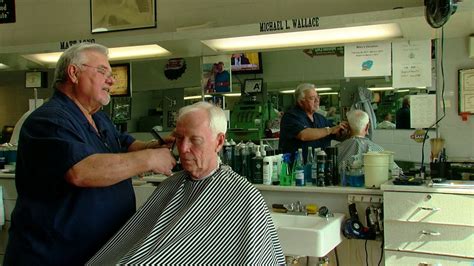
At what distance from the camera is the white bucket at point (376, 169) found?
2592 mm

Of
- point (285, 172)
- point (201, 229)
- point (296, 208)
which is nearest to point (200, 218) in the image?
point (201, 229)

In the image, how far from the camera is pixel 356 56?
2854mm

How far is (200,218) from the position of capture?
1723mm

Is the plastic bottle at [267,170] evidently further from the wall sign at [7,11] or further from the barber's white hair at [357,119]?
the wall sign at [7,11]

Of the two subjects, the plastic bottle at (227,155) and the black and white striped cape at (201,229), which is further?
the plastic bottle at (227,155)

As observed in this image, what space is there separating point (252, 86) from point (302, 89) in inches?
13.2

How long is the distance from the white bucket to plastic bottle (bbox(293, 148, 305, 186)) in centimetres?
37

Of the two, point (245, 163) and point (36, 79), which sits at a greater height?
point (36, 79)

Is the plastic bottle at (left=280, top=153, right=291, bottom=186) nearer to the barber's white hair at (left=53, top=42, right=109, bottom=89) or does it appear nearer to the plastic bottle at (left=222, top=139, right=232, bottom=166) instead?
the plastic bottle at (left=222, top=139, right=232, bottom=166)

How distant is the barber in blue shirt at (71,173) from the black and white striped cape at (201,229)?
0.10 meters

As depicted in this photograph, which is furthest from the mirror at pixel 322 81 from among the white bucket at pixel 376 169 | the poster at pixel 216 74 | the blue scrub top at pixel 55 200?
the blue scrub top at pixel 55 200

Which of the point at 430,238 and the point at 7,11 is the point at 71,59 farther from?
the point at 7,11

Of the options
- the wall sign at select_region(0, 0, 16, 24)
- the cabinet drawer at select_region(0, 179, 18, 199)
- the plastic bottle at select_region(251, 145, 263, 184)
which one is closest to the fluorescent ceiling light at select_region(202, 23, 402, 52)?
the plastic bottle at select_region(251, 145, 263, 184)

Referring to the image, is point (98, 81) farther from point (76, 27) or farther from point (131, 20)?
point (76, 27)
